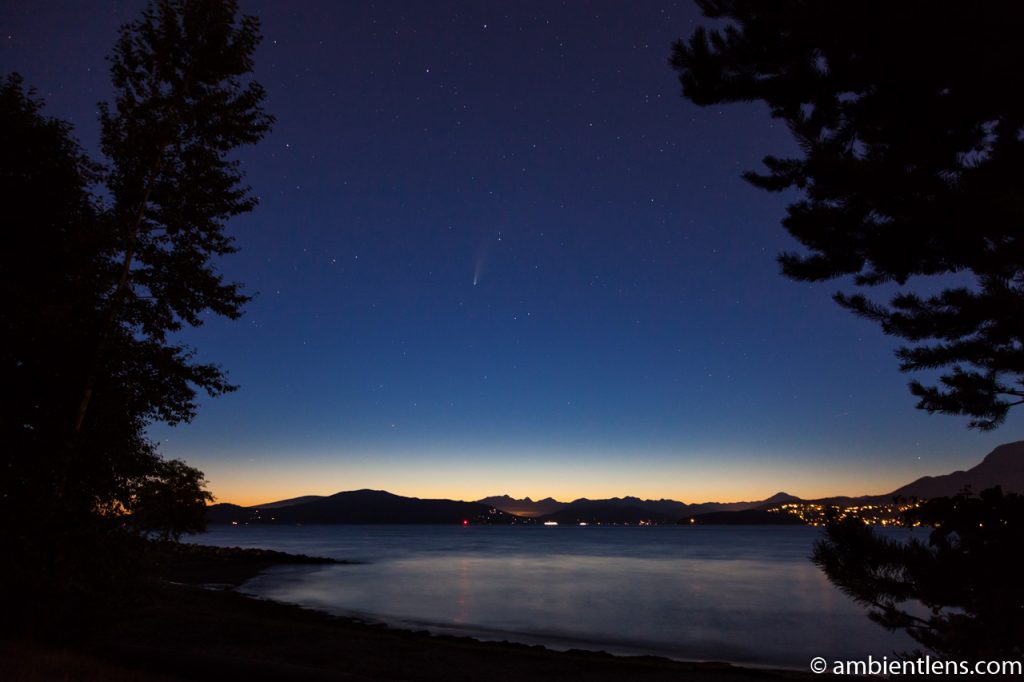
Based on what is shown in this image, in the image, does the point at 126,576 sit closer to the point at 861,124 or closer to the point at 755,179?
the point at 755,179

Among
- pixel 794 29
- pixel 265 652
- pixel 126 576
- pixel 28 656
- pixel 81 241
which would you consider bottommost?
pixel 265 652

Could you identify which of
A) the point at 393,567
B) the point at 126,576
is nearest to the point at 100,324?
the point at 126,576

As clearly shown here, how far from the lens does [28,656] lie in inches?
281

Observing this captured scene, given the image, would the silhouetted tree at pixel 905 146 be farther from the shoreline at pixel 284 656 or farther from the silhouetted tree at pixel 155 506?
the silhouetted tree at pixel 155 506

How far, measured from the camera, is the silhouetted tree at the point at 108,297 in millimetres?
8547

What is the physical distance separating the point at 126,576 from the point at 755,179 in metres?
10.1

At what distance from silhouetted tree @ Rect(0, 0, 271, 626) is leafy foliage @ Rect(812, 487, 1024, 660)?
31.2 ft

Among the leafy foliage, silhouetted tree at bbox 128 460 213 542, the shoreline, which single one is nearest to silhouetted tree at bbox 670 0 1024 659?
the leafy foliage

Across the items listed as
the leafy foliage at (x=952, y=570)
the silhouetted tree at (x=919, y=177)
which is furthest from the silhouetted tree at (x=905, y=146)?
the leafy foliage at (x=952, y=570)

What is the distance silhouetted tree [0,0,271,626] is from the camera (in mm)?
8547

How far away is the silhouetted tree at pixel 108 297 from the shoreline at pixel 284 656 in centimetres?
111

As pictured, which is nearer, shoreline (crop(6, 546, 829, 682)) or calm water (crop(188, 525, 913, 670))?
shoreline (crop(6, 546, 829, 682))

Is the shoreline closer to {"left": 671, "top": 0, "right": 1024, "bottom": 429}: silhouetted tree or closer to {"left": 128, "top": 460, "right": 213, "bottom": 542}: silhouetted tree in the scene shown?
{"left": 128, "top": 460, "right": 213, "bottom": 542}: silhouetted tree

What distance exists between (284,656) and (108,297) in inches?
402
